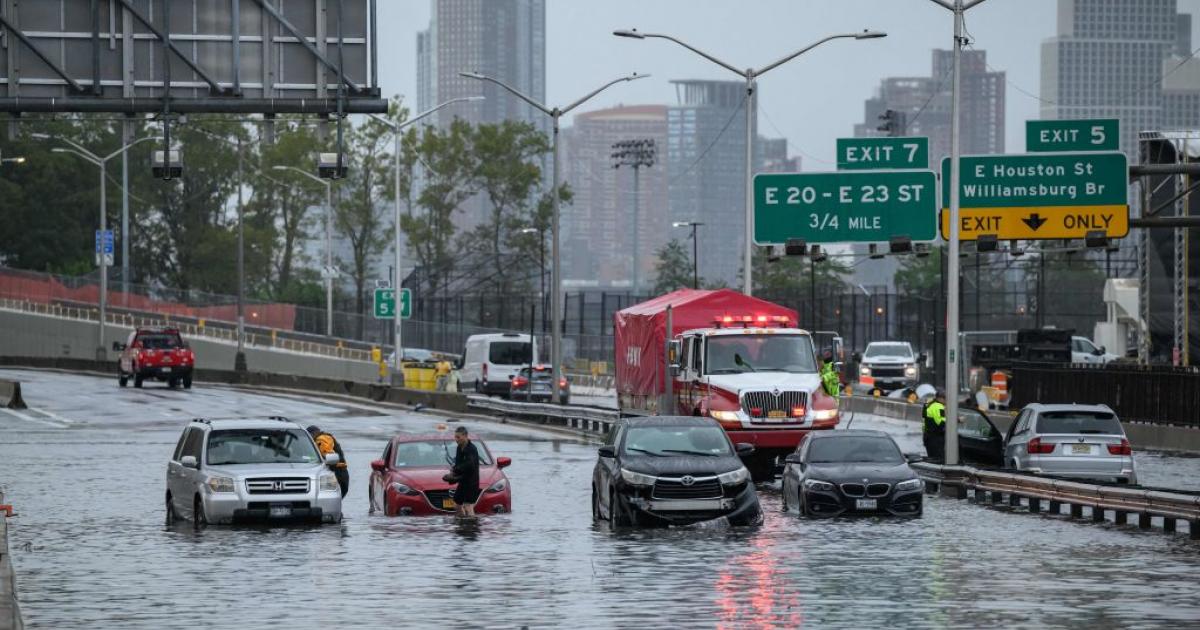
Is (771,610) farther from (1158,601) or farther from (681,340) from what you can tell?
(681,340)

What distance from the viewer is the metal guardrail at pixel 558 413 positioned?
54.4 meters

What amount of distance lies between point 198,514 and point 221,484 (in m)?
0.76

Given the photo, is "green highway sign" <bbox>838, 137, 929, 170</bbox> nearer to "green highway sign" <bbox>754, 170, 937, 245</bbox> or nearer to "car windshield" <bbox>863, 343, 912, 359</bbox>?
"green highway sign" <bbox>754, 170, 937, 245</bbox>

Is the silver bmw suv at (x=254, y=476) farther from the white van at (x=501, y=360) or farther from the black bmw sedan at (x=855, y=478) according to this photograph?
the white van at (x=501, y=360)

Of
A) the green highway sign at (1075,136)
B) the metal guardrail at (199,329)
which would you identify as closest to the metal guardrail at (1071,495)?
the green highway sign at (1075,136)

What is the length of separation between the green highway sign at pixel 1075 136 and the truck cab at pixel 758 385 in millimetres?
15122

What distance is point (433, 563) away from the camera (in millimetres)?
22484

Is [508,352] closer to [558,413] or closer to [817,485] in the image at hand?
[558,413]

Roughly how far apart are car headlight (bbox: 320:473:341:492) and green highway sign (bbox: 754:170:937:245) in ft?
83.6

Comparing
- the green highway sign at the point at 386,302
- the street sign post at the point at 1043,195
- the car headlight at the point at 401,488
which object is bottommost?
the car headlight at the point at 401,488

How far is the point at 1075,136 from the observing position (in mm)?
49312

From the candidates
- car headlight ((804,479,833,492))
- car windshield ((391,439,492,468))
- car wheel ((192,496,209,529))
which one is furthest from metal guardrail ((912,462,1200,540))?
car wheel ((192,496,209,529))

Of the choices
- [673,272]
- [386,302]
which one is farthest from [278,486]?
[673,272]

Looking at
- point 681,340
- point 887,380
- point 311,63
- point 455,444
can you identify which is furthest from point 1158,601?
point 887,380
